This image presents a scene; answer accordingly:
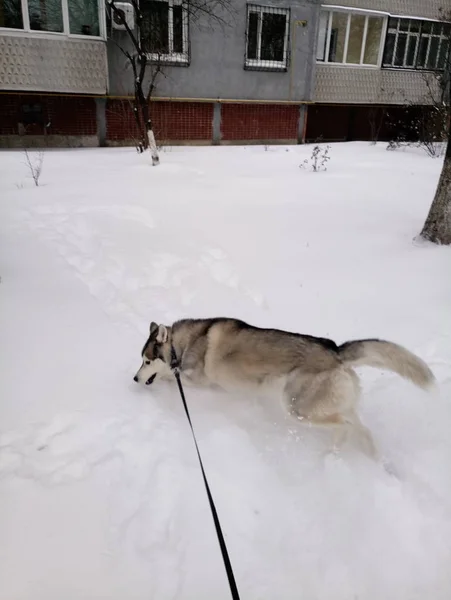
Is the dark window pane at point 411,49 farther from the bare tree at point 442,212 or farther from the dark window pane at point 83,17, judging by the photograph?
the bare tree at point 442,212

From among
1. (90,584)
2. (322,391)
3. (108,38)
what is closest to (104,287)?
(322,391)

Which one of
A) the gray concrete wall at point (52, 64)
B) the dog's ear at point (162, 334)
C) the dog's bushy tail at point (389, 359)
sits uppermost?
the gray concrete wall at point (52, 64)

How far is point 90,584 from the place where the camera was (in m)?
2.04

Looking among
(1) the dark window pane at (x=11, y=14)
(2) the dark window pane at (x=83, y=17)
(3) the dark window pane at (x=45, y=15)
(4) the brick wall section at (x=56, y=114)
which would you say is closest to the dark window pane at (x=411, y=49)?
(2) the dark window pane at (x=83, y=17)

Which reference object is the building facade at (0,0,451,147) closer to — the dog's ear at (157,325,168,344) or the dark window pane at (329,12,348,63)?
the dark window pane at (329,12,348,63)

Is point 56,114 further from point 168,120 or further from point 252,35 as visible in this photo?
point 252,35

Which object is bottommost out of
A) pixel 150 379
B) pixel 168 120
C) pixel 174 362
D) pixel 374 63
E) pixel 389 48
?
pixel 150 379

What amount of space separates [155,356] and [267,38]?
16665 millimetres

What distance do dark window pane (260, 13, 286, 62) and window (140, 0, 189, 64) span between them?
320 cm

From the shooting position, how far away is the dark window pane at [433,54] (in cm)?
1997

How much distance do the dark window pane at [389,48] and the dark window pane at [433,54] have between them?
233cm

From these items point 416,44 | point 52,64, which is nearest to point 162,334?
point 52,64

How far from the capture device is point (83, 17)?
13117mm

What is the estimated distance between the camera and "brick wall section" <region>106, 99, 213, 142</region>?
1477 centimetres
